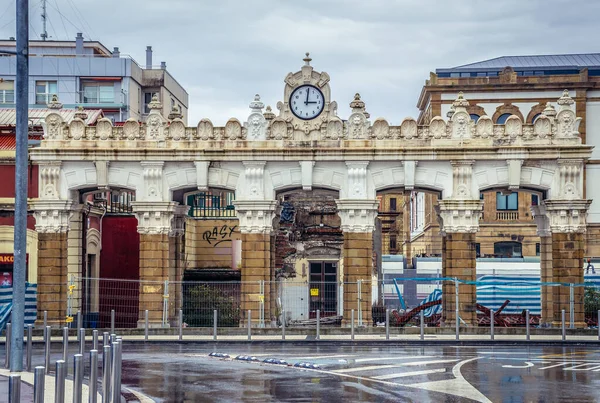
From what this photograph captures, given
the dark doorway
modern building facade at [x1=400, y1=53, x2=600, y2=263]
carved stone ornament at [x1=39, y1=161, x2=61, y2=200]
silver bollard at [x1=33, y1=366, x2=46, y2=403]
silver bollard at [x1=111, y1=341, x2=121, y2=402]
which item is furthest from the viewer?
modern building facade at [x1=400, y1=53, x2=600, y2=263]

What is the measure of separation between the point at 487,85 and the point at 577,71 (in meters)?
9.83

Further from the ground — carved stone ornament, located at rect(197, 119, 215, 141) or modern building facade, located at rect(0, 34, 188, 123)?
modern building facade, located at rect(0, 34, 188, 123)

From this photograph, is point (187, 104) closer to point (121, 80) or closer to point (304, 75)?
point (121, 80)

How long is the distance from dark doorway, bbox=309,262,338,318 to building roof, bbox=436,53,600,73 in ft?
89.1

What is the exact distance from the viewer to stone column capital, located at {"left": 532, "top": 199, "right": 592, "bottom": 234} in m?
38.4

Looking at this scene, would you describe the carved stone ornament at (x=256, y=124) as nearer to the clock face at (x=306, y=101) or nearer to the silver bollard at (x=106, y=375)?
the clock face at (x=306, y=101)

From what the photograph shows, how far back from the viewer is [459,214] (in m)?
38.7

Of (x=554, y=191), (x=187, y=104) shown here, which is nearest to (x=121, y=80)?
(x=187, y=104)

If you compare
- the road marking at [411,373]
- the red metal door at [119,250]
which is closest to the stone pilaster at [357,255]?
the red metal door at [119,250]

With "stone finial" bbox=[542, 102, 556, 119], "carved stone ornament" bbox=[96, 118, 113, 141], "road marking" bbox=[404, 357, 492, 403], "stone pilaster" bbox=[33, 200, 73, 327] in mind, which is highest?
"stone finial" bbox=[542, 102, 556, 119]

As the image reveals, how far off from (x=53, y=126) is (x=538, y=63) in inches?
1859

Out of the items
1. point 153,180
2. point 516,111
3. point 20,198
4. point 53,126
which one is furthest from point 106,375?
point 516,111

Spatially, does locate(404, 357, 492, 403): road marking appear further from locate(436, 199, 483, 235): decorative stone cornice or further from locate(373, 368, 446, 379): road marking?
locate(436, 199, 483, 235): decorative stone cornice

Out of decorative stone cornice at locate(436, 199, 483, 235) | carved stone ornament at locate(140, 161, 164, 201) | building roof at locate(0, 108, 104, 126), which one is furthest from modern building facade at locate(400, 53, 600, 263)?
carved stone ornament at locate(140, 161, 164, 201)
